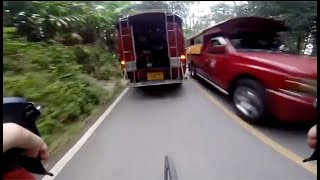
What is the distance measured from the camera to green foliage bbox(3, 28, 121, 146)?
132 inches

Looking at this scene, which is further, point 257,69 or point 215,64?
point 215,64

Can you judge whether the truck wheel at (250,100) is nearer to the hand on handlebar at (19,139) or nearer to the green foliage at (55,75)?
the green foliage at (55,75)

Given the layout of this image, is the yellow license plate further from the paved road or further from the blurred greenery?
the paved road

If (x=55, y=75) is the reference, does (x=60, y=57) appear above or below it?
above

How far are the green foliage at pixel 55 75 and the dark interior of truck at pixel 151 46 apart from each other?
180cm

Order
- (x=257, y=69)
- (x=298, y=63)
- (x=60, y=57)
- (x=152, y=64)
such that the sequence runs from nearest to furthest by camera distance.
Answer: (x=298, y=63) < (x=257, y=69) < (x=60, y=57) < (x=152, y=64)

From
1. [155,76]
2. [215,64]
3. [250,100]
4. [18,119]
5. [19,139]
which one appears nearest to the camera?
[19,139]

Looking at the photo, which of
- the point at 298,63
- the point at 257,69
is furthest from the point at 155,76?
the point at 298,63

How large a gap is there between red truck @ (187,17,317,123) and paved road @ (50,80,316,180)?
37cm

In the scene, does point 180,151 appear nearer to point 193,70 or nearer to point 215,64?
point 215,64

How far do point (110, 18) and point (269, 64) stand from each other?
1.84 m

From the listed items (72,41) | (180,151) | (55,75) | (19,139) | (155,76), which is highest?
(72,41)

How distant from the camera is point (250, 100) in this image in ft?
13.6

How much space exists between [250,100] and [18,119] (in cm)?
332
